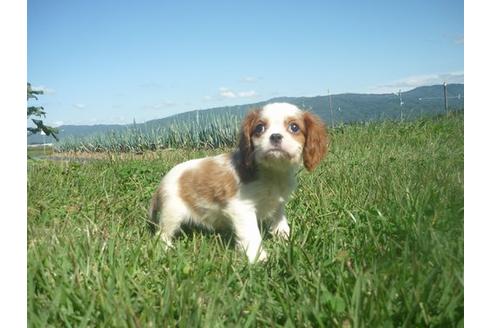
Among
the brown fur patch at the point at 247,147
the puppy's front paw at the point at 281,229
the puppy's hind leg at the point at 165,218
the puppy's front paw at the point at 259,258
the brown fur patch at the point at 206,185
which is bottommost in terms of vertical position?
the puppy's front paw at the point at 259,258

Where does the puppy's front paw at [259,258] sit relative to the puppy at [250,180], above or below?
below

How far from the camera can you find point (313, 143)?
256cm

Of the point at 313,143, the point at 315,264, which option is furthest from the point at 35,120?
the point at 313,143

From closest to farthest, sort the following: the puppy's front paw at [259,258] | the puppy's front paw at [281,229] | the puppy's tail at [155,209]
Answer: the puppy's front paw at [259,258], the puppy's front paw at [281,229], the puppy's tail at [155,209]

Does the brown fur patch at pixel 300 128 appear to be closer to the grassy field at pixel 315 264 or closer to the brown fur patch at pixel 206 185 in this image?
the grassy field at pixel 315 264

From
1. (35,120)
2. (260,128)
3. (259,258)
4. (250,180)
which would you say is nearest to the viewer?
(35,120)

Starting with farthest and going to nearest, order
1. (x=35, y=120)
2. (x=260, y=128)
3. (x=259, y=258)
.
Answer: (x=260, y=128)
(x=259, y=258)
(x=35, y=120)

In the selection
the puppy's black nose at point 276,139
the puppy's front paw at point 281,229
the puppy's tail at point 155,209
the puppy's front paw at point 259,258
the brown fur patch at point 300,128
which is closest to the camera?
the puppy's front paw at point 259,258

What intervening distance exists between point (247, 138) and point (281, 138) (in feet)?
0.77

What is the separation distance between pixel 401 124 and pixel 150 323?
112 centimetres

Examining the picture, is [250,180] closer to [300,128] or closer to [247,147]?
[247,147]

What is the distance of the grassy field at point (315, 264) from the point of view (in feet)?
4.24

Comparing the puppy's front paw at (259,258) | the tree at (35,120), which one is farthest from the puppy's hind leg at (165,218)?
the tree at (35,120)

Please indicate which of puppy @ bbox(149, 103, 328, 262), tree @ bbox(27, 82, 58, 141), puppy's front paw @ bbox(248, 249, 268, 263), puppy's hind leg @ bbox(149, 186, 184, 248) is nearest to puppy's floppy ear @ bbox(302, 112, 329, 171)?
puppy @ bbox(149, 103, 328, 262)
